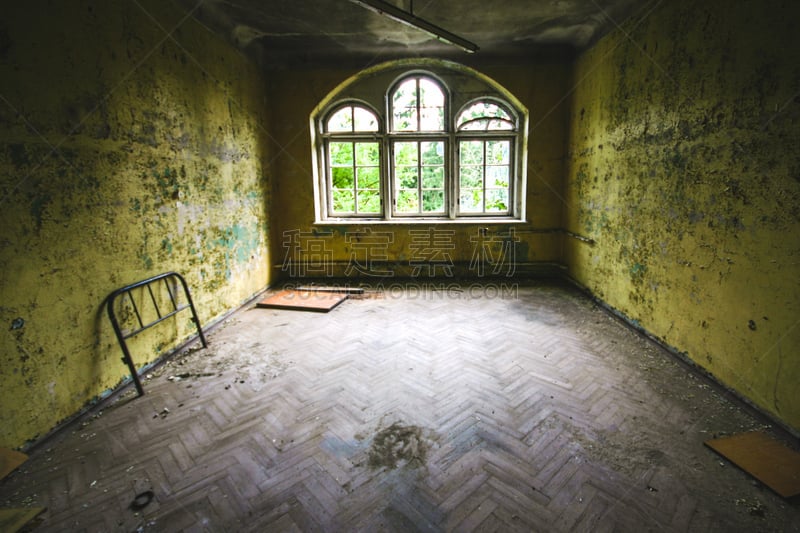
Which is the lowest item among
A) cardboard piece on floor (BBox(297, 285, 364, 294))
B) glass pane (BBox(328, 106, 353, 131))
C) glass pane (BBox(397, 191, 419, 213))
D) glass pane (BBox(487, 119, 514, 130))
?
cardboard piece on floor (BBox(297, 285, 364, 294))

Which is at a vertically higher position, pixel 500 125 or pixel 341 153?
pixel 500 125

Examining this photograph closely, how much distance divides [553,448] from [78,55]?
4.43 metres

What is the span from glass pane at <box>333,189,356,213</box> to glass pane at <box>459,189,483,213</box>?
2.03m

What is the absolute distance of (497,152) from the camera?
6629 mm

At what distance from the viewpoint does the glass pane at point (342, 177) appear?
6.76 m

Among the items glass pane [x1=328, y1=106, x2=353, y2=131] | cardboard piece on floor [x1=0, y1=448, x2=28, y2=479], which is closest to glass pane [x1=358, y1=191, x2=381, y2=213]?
glass pane [x1=328, y1=106, x2=353, y2=131]

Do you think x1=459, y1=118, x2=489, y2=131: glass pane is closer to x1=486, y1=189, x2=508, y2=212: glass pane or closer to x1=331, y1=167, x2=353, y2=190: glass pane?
x1=486, y1=189, x2=508, y2=212: glass pane

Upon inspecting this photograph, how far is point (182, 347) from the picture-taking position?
12.8 ft

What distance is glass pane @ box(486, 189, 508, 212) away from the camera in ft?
22.1

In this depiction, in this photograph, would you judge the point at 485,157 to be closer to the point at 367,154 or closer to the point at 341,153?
the point at 367,154

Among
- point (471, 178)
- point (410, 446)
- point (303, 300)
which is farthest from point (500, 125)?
point (410, 446)

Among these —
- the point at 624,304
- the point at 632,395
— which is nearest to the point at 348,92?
the point at 624,304

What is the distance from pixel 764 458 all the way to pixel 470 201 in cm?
524

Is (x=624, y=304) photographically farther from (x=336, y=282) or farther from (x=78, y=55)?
(x=78, y=55)
